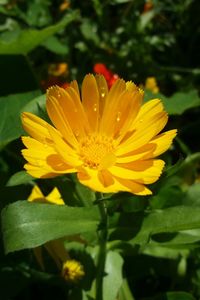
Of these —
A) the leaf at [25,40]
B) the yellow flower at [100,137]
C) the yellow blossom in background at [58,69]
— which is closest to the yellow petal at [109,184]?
the yellow flower at [100,137]

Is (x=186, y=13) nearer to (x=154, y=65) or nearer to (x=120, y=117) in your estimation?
(x=154, y=65)

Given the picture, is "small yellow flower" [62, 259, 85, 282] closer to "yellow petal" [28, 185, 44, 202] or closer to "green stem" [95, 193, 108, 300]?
"green stem" [95, 193, 108, 300]

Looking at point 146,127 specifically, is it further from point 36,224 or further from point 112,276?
point 112,276

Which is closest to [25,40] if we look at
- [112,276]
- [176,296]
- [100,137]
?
[100,137]

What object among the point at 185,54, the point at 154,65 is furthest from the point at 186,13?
the point at 154,65

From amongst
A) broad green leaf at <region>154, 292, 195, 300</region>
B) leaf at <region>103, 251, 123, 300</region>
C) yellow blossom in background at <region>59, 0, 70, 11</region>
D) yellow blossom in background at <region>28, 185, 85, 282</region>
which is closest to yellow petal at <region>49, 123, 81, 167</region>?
yellow blossom in background at <region>28, 185, 85, 282</region>
